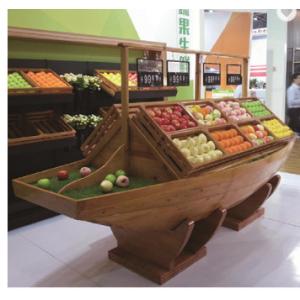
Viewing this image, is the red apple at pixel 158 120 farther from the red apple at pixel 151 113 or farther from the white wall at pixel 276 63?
the white wall at pixel 276 63

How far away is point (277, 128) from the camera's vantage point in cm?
414

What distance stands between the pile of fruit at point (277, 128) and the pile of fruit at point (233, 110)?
0.99 feet

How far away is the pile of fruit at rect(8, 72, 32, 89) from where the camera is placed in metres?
3.90

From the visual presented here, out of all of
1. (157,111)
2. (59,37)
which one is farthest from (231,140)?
(59,37)

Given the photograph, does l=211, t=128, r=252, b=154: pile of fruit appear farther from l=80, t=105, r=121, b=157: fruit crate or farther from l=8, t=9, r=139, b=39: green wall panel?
l=8, t=9, r=139, b=39: green wall panel

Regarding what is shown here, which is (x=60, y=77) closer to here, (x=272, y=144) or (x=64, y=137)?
(x=64, y=137)

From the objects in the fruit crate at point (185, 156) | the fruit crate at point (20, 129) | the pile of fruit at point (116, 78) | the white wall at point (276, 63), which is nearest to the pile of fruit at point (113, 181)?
the fruit crate at point (185, 156)

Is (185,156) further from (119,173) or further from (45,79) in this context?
(45,79)

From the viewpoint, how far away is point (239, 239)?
3.62 meters

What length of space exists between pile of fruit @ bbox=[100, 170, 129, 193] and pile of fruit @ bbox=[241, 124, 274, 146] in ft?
4.52
